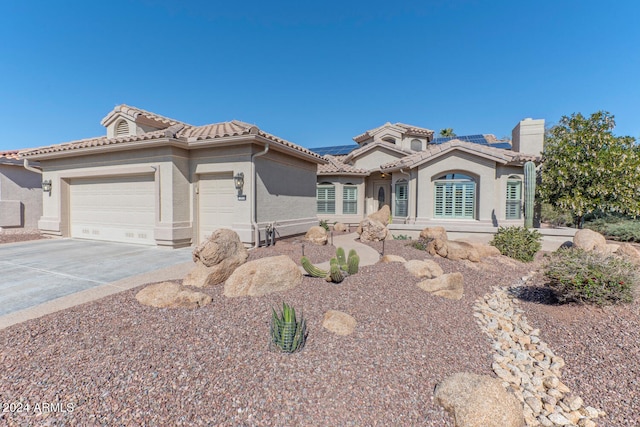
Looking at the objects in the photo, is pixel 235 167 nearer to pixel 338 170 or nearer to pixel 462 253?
pixel 462 253

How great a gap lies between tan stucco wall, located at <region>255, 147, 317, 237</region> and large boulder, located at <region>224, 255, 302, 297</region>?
439 cm

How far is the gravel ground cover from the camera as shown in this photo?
283 centimetres

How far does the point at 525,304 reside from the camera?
20.2 feet

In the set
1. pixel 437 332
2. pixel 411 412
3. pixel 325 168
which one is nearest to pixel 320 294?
pixel 437 332

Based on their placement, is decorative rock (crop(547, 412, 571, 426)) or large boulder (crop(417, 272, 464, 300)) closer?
decorative rock (crop(547, 412, 571, 426))

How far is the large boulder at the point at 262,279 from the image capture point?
17.3ft

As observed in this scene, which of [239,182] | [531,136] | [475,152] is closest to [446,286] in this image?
[239,182]

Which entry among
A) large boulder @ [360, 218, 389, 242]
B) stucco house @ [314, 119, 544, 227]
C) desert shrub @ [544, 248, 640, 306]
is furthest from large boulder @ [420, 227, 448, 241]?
desert shrub @ [544, 248, 640, 306]

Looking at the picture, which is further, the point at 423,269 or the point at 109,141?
the point at 109,141

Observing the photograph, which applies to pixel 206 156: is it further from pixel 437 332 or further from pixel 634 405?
pixel 634 405

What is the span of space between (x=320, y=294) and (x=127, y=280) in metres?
4.29

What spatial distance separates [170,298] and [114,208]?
28.7 ft

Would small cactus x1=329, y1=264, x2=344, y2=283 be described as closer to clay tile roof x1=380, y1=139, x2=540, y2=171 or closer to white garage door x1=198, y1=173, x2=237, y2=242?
white garage door x1=198, y1=173, x2=237, y2=242

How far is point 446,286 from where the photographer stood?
20.6 ft
